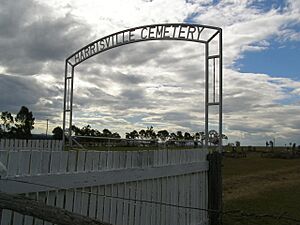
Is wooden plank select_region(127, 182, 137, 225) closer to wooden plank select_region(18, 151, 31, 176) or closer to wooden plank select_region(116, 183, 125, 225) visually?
wooden plank select_region(116, 183, 125, 225)

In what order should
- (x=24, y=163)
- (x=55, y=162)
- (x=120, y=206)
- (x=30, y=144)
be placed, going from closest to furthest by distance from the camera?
(x=24, y=163), (x=55, y=162), (x=120, y=206), (x=30, y=144)

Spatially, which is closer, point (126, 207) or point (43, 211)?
point (43, 211)

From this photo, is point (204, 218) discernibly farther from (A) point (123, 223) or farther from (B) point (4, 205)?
(B) point (4, 205)

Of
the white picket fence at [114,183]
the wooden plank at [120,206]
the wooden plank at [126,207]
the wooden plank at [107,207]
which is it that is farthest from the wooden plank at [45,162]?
the wooden plank at [126,207]

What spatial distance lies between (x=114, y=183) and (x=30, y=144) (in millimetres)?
5075

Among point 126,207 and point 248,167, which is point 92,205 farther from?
point 248,167

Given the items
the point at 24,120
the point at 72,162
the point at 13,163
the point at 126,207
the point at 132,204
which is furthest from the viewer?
the point at 24,120

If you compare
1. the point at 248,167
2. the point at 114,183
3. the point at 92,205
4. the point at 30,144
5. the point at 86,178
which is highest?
the point at 30,144

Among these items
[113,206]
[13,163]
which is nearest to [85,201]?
[113,206]

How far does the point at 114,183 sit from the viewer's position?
562 centimetres

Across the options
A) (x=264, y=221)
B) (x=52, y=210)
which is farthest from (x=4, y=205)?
(x=264, y=221)

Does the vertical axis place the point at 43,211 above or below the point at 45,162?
below

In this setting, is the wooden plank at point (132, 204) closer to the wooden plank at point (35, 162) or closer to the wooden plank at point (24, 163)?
the wooden plank at point (35, 162)

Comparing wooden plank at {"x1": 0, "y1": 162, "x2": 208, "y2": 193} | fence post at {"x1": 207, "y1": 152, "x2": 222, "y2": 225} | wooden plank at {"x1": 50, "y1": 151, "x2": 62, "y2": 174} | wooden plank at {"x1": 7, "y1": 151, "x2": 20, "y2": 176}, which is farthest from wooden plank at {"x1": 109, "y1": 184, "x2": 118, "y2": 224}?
fence post at {"x1": 207, "y1": 152, "x2": 222, "y2": 225}
